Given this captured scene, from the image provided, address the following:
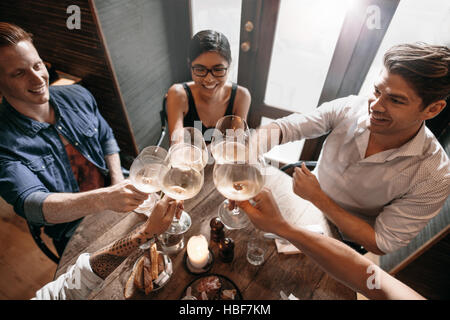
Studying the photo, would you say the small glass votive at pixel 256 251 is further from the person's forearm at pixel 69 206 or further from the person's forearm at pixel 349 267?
the person's forearm at pixel 69 206

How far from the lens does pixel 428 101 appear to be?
4.06 ft

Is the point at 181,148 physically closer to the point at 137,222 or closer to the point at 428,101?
the point at 137,222

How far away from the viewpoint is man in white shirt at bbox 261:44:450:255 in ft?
4.04

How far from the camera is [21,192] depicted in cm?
142

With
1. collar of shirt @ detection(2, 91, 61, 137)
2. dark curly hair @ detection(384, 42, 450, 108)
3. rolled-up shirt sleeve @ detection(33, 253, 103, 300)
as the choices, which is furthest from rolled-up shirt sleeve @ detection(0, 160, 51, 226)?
dark curly hair @ detection(384, 42, 450, 108)

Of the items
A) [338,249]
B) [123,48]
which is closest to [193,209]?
[338,249]

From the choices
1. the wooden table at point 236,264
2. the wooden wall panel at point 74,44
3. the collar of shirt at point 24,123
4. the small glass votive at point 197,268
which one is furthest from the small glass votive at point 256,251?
the wooden wall panel at point 74,44

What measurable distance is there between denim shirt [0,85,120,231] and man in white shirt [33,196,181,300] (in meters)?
0.48

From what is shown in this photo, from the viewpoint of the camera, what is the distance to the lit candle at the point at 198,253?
47.4 inches

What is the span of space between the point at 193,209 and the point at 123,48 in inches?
72.1

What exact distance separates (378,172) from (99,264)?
1.66m

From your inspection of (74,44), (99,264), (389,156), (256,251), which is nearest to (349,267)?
(256,251)

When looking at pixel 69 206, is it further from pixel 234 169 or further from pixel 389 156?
pixel 389 156

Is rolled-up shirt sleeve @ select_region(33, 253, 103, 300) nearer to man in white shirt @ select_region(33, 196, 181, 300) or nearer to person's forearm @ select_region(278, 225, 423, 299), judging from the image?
man in white shirt @ select_region(33, 196, 181, 300)
